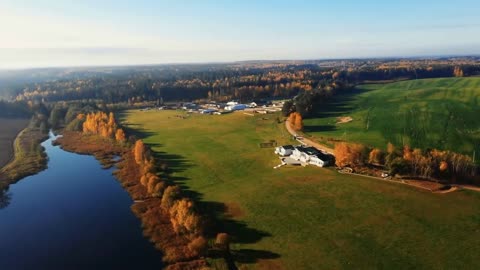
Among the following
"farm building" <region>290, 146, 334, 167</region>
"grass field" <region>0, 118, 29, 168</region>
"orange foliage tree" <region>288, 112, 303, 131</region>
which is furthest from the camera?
"orange foliage tree" <region>288, 112, 303, 131</region>

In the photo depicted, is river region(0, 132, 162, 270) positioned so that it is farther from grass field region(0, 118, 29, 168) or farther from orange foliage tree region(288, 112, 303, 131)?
orange foliage tree region(288, 112, 303, 131)

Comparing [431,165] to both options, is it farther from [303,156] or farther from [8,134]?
[8,134]

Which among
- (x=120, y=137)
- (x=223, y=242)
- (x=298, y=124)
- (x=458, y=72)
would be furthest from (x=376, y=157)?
(x=458, y=72)

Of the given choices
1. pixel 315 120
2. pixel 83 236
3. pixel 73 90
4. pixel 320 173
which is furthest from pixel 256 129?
pixel 73 90

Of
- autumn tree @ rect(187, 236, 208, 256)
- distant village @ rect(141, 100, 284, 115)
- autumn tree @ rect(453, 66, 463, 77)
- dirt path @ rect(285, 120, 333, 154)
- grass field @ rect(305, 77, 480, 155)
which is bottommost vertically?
autumn tree @ rect(187, 236, 208, 256)

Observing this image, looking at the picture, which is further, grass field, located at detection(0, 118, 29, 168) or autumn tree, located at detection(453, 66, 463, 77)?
autumn tree, located at detection(453, 66, 463, 77)

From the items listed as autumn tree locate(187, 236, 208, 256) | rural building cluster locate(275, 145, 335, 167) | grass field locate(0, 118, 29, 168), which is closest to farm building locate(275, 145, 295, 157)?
rural building cluster locate(275, 145, 335, 167)

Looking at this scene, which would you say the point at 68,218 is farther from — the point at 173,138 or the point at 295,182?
the point at 173,138
